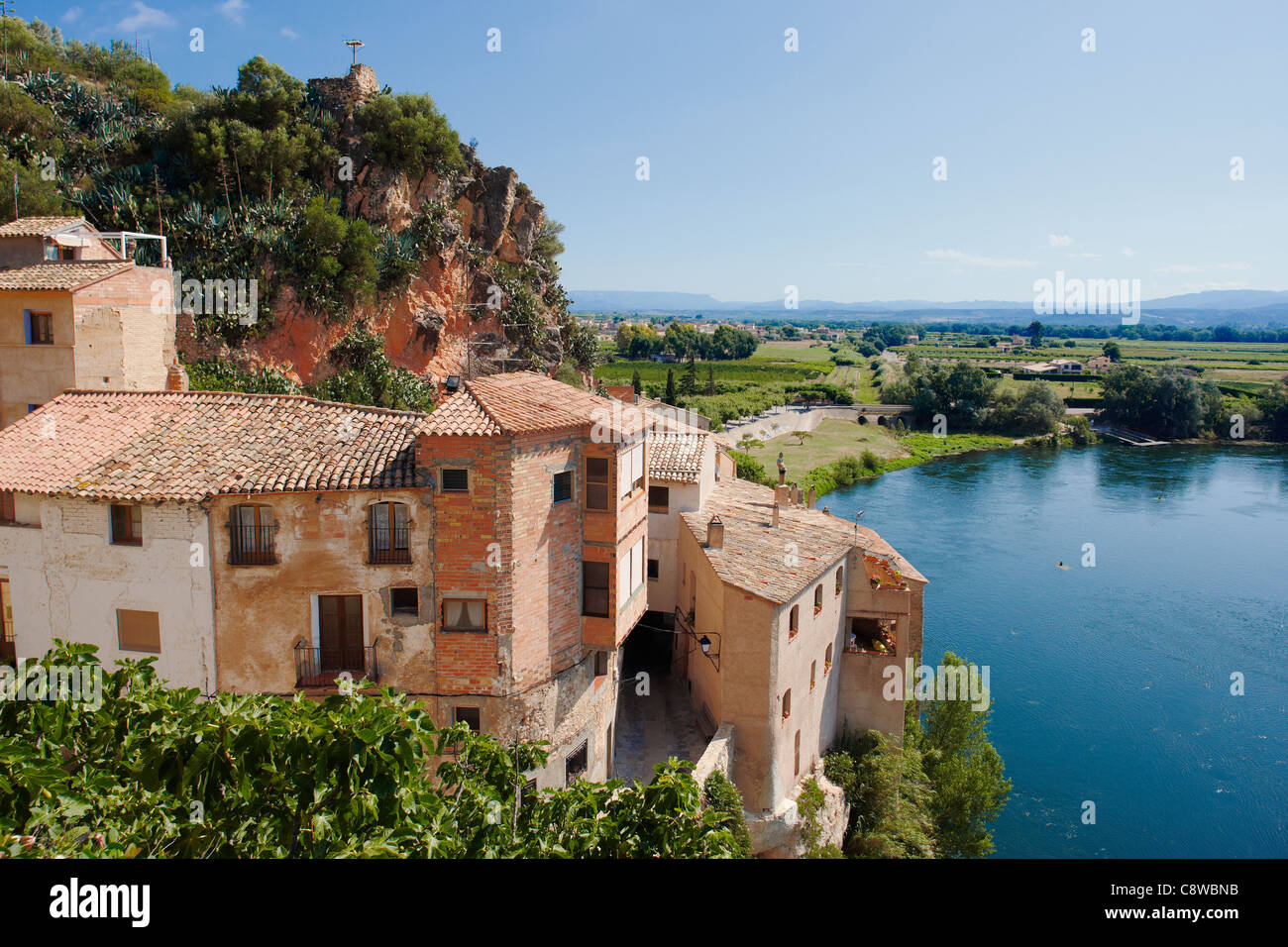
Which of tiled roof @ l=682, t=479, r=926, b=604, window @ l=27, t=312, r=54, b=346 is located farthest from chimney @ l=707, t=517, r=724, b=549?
window @ l=27, t=312, r=54, b=346

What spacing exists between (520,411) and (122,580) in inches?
239

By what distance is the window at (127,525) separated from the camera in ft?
41.0

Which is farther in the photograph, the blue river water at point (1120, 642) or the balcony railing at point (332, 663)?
the blue river water at point (1120, 642)

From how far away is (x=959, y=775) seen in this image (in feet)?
63.2

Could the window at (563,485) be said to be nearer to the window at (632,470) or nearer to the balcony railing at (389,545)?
the window at (632,470)

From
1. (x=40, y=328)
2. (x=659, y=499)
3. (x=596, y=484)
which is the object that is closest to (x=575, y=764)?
(x=596, y=484)

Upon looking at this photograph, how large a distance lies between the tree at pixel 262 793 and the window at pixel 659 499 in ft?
38.3

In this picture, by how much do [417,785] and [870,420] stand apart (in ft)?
238

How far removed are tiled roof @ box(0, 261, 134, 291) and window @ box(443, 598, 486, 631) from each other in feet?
35.1

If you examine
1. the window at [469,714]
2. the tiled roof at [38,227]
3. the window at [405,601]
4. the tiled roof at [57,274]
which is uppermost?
the tiled roof at [38,227]

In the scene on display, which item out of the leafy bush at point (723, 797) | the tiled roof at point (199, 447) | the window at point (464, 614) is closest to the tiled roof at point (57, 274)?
the tiled roof at point (199, 447)
